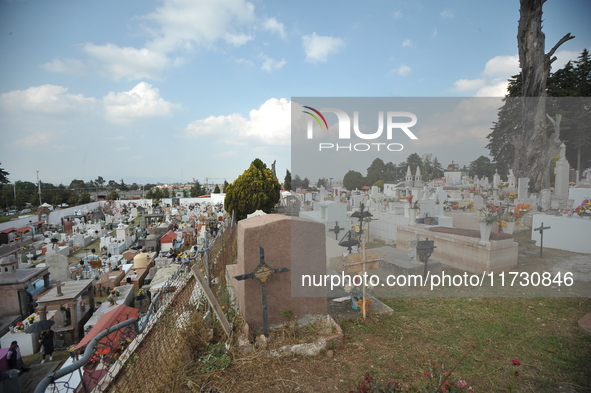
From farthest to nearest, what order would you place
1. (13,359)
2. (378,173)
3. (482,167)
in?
(378,173)
(482,167)
(13,359)

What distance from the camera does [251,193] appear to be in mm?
13914

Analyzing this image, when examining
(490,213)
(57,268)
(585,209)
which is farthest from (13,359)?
(585,209)

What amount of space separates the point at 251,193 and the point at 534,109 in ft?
35.0

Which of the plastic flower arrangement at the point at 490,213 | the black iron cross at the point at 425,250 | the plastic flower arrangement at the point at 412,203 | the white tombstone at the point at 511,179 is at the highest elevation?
the white tombstone at the point at 511,179

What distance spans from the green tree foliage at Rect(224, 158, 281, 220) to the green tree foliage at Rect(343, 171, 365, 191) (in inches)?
268

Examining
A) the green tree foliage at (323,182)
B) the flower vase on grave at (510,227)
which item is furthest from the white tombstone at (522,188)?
the green tree foliage at (323,182)

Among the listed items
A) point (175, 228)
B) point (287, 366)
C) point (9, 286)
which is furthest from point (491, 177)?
point (175, 228)

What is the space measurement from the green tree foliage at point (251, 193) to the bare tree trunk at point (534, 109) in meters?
9.59

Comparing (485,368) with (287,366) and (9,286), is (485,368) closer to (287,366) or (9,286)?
(287,366)

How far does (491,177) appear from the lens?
707 centimetres

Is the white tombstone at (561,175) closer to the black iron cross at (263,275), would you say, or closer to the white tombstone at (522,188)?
the white tombstone at (522,188)

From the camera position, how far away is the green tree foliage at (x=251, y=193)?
13805 millimetres

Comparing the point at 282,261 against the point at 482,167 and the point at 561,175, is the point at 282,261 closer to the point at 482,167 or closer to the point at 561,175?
the point at 482,167

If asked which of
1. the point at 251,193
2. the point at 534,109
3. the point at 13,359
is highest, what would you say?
the point at 534,109
